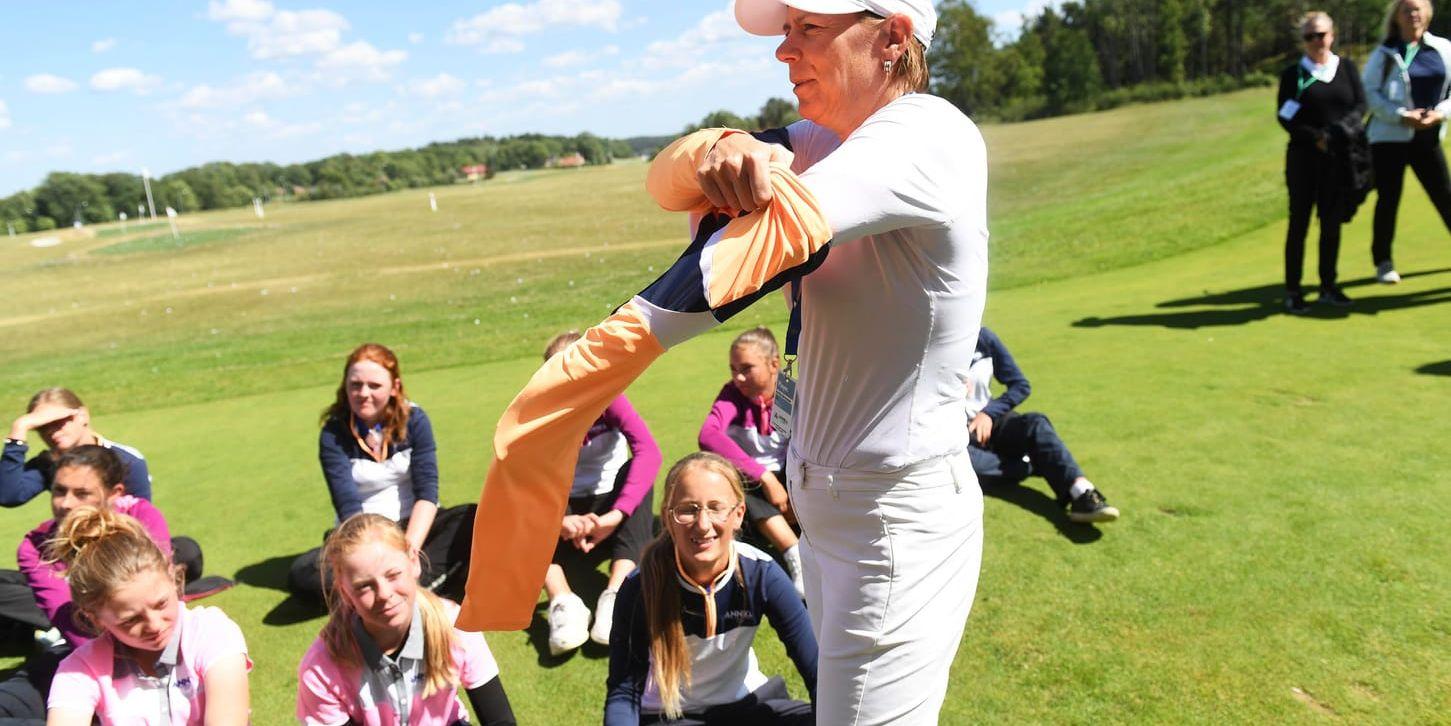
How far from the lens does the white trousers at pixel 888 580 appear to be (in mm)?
1837

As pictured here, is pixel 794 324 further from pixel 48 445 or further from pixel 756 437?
pixel 48 445

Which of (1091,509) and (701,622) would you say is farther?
(1091,509)

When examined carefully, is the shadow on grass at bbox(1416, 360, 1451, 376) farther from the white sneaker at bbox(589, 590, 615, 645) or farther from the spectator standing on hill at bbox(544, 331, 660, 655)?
the white sneaker at bbox(589, 590, 615, 645)

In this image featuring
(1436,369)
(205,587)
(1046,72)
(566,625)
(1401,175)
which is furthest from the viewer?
(1046,72)

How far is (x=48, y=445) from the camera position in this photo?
189 inches

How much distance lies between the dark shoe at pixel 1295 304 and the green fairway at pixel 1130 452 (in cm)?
12

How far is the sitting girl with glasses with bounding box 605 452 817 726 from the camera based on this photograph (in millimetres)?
3098

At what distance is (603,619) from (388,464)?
144 cm

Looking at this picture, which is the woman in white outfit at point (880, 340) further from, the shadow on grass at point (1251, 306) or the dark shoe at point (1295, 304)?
the dark shoe at point (1295, 304)

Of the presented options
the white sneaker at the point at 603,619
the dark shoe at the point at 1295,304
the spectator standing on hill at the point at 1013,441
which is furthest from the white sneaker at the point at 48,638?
the dark shoe at the point at 1295,304

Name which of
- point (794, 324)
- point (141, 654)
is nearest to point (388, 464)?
point (141, 654)

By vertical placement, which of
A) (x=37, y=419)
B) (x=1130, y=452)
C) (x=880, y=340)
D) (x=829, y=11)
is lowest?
(x=1130, y=452)

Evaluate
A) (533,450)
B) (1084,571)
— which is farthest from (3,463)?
(1084,571)

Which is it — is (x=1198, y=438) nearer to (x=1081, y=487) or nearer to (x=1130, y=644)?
(x=1081, y=487)
